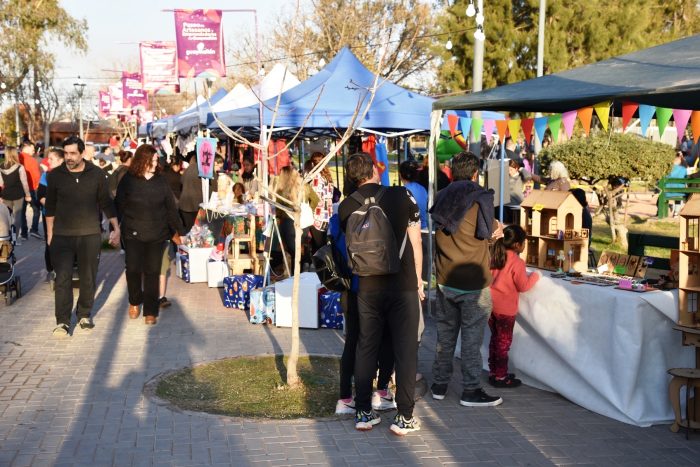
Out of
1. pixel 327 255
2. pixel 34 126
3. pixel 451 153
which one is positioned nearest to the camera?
pixel 327 255

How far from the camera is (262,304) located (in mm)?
9148

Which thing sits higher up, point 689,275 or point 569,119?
point 569,119

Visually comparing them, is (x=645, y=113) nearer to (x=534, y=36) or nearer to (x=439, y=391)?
(x=439, y=391)

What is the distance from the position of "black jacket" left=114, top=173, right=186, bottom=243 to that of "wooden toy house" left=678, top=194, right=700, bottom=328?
537 cm

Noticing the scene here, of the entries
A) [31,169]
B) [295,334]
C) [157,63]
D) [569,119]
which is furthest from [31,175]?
[569,119]

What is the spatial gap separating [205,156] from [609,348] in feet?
27.7

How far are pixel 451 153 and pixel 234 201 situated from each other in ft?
15.5

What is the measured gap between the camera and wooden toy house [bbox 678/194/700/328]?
5.74 metres

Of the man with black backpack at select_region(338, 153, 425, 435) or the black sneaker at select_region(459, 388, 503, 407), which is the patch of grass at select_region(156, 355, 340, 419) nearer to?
the man with black backpack at select_region(338, 153, 425, 435)

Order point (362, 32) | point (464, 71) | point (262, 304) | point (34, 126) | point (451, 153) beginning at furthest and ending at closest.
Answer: point (34, 126) → point (362, 32) → point (464, 71) → point (451, 153) → point (262, 304)

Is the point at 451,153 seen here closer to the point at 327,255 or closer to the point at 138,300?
the point at 138,300

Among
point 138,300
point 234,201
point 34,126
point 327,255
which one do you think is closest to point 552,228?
point 327,255

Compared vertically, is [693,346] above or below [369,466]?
above

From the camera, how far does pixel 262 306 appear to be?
915 centimetres
